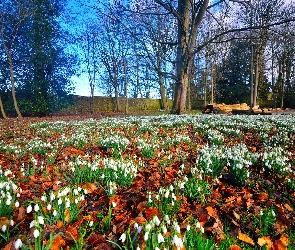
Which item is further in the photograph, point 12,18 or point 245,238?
point 12,18

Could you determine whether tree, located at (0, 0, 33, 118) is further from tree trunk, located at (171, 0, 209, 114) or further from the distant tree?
the distant tree

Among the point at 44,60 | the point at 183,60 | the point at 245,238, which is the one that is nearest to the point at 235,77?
the point at 183,60

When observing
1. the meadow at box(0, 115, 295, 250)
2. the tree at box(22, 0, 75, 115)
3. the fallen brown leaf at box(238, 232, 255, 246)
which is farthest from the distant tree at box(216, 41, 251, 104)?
the fallen brown leaf at box(238, 232, 255, 246)

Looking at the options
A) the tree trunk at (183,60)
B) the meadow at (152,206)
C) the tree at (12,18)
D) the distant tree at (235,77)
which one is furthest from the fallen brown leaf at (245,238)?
the distant tree at (235,77)

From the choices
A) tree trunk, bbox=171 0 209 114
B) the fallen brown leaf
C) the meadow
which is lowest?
the fallen brown leaf

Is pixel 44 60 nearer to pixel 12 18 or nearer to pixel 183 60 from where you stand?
pixel 12 18

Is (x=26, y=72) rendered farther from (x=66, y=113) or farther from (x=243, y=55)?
(x=243, y=55)

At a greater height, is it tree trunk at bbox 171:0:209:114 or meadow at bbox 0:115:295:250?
tree trunk at bbox 171:0:209:114

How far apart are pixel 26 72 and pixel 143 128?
1963cm

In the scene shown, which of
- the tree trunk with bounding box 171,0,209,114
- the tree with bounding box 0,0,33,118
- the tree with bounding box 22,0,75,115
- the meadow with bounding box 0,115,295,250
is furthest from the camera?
the tree with bounding box 22,0,75,115

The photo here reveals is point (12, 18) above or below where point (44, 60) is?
above

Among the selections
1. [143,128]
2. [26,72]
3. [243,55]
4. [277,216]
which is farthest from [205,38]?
[277,216]

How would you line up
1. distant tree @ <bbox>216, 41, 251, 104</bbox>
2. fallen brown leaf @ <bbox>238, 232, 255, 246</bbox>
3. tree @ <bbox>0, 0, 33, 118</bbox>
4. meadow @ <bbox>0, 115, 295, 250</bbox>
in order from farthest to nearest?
distant tree @ <bbox>216, 41, 251, 104</bbox> → tree @ <bbox>0, 0, 33, 118</bbox> → fallen brown leaf @ <bbox>238, 232, 255, 246</bbox> → meadow @ <bbox>0, 115, 295, 250</bbox>

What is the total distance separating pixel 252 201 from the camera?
2.95m
